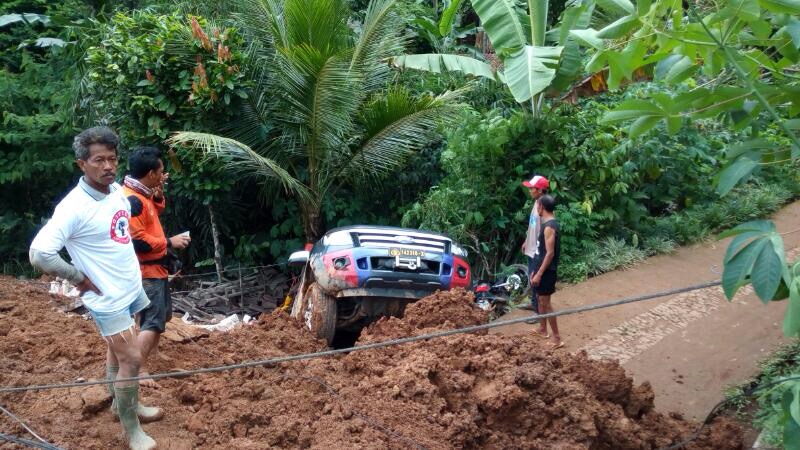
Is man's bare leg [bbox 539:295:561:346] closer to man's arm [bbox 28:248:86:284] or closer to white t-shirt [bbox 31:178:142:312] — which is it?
white t-shirt [bbox 31:178:142:312]

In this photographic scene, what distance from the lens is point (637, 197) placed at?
9.88 metres

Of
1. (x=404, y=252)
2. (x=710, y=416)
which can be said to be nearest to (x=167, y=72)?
(x=404, y=252)

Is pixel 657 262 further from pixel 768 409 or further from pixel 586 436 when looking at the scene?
pixel 586 436

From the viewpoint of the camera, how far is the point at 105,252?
4.12m

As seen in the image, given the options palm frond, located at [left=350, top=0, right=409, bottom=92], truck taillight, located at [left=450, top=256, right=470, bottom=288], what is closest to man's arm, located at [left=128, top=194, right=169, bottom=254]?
truck taillight, located at [left=450, top=256, right=470, bottom=288]

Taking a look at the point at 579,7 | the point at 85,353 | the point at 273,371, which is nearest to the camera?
the point at 579,7

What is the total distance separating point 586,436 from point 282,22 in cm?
698


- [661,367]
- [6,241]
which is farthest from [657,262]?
[6,241]

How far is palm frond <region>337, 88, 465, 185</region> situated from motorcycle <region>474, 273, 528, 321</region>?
91.0 inches

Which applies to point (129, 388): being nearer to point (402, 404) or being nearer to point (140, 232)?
point (140, 232)

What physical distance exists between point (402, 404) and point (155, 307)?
1659mm

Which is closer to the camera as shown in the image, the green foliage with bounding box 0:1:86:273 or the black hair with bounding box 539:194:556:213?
the black hair with bounding box 539:194:556:213

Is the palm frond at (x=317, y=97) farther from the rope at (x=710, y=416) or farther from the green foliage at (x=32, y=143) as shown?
the rope at (x=710, y=416)

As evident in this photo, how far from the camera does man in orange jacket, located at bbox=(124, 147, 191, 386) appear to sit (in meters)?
4.74
